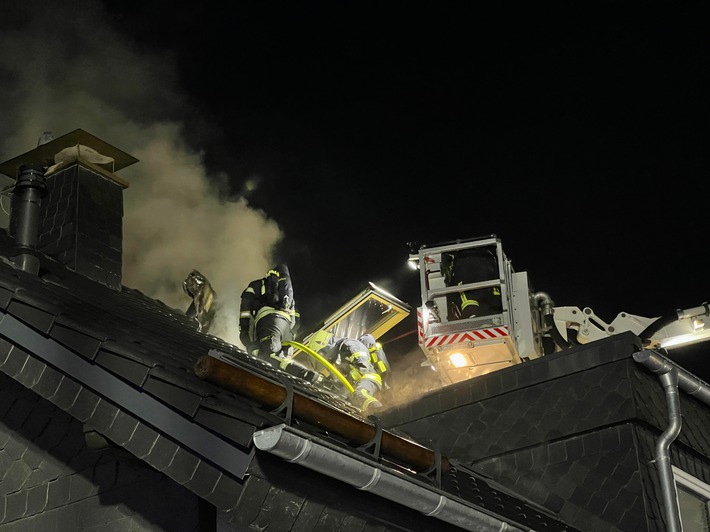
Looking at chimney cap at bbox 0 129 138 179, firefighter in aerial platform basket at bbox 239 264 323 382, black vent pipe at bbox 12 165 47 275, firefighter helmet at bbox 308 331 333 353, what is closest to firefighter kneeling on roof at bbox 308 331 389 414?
firefighter helmet at bbox 308 331 333 353

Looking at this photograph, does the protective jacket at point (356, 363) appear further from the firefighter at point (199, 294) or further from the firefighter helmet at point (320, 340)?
the firefighter at point (199, 294)

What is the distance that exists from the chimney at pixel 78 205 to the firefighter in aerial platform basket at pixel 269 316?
9.95ft

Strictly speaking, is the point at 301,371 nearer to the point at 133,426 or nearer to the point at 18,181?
the point at 18,181

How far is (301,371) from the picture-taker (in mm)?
13102

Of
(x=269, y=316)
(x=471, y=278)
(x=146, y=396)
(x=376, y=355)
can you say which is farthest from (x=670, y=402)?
(x=471, y=278)

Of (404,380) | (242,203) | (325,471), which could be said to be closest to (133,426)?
(325,471)

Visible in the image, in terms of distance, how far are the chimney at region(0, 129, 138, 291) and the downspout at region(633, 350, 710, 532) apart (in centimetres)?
533

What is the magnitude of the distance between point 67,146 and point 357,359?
196 inches

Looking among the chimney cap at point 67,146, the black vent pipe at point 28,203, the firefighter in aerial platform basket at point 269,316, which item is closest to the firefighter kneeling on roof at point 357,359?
the firefighter in aerial platform basket at point 269,316

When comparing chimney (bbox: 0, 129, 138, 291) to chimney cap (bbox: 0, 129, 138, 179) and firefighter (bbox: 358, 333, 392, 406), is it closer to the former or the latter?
chimney cap (bbox: 0, 129, 138, 179)

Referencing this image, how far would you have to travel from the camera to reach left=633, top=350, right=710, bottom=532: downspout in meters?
9.30

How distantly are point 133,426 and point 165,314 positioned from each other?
194 inches

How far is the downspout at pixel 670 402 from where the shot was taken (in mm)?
9296

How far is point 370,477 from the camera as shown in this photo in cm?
612
